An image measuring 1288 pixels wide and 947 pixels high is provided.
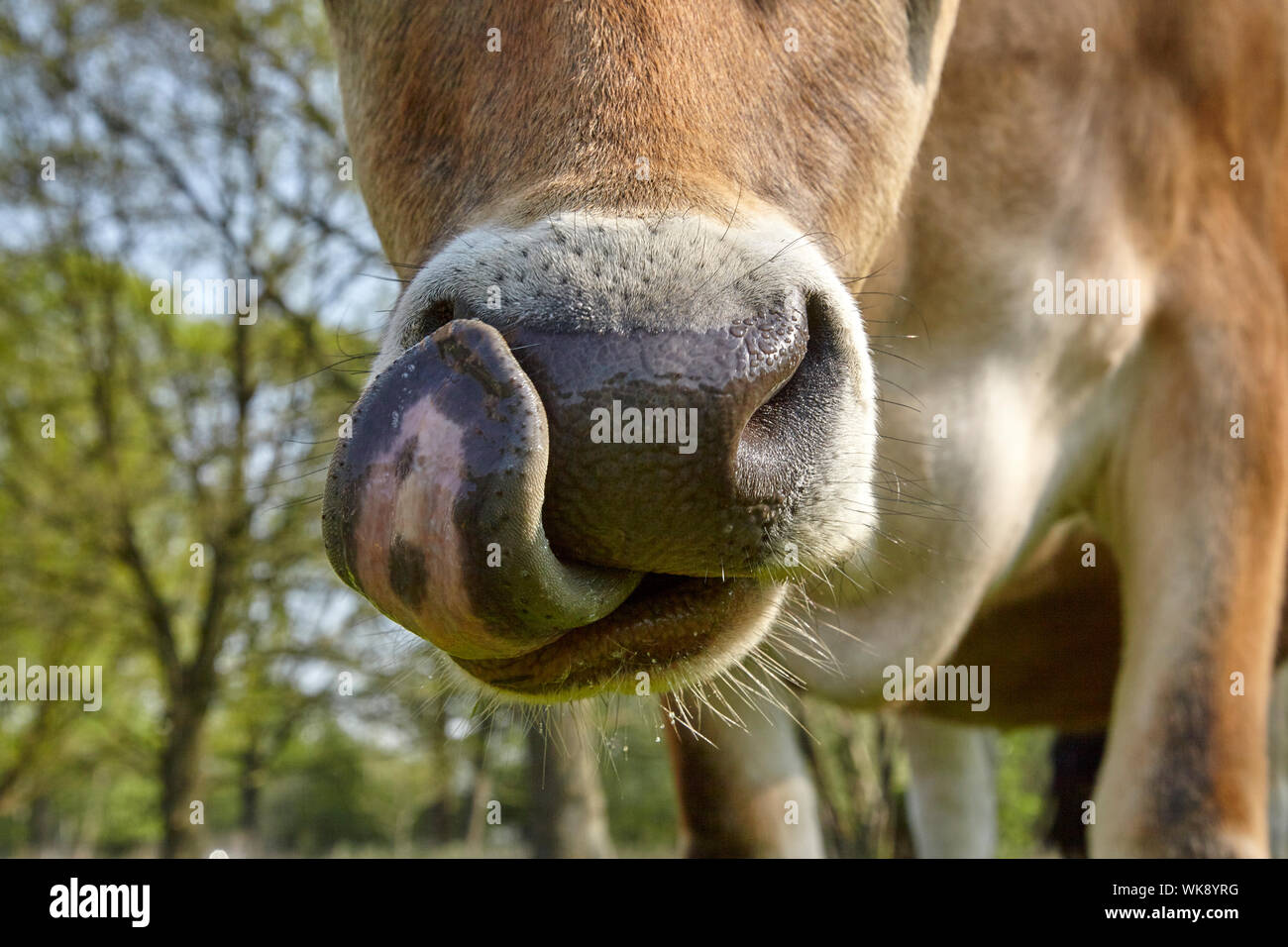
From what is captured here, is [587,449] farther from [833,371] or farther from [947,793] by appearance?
[947,793]

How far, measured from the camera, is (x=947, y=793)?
209 inches

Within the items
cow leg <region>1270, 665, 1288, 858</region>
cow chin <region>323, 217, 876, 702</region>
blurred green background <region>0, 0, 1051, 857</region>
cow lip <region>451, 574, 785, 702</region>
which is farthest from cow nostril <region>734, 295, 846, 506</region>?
blurred green background <region>0, 0, 1051, 857</region>

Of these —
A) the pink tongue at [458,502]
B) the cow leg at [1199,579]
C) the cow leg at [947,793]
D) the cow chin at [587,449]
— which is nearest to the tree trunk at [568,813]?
the cow leg at [947,793]

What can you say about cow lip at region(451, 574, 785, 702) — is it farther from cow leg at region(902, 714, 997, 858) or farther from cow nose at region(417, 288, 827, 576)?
cow leg at region(902, 714, 997, 858)

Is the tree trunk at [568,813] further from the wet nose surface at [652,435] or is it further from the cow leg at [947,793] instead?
the wet nose surface at [652,435]

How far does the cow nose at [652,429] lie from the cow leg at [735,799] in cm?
216

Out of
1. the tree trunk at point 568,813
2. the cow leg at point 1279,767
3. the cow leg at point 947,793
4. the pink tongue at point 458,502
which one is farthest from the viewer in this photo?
the tree trunk at point 568,813

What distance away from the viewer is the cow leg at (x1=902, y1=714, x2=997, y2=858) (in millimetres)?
5219

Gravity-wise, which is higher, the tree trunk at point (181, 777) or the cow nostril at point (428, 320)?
the cow nostril at point (428, 320)

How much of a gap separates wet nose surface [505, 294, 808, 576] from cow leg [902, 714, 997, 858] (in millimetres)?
3992

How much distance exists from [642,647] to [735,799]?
2157 mm

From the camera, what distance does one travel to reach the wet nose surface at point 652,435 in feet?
4.62

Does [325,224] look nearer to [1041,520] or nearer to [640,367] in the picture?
[1041,520]
